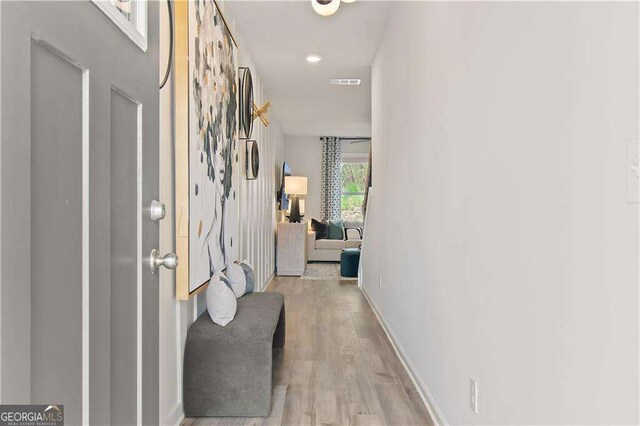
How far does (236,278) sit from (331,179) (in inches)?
276

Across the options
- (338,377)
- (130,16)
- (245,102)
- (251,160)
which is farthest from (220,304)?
(251,160)

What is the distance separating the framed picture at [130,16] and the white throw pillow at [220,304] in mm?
1444

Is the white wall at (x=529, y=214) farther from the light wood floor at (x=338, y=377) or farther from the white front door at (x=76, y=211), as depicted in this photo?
the white front door at (x=76, y=211)

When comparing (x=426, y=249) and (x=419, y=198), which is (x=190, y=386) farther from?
(x=419, y=198)

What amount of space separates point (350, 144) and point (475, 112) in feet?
27.2

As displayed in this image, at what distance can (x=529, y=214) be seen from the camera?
3.91 ft

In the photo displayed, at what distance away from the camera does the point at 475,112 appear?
5.36 ft

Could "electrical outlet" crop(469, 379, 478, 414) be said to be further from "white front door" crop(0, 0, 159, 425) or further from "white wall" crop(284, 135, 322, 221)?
"white wall" crop(284, 135, 322, 221)

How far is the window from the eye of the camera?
10031 millimetres

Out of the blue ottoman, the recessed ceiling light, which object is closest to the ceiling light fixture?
the recessed ceiling light

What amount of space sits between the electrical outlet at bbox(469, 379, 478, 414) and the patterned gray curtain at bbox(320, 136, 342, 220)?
26.8 feet

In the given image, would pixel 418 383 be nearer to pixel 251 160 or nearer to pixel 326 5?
pixel 326 5

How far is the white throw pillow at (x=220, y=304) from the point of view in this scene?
223 centimetres

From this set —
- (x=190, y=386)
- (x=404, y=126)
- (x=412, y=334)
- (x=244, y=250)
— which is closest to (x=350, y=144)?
(x=244, y=250)
